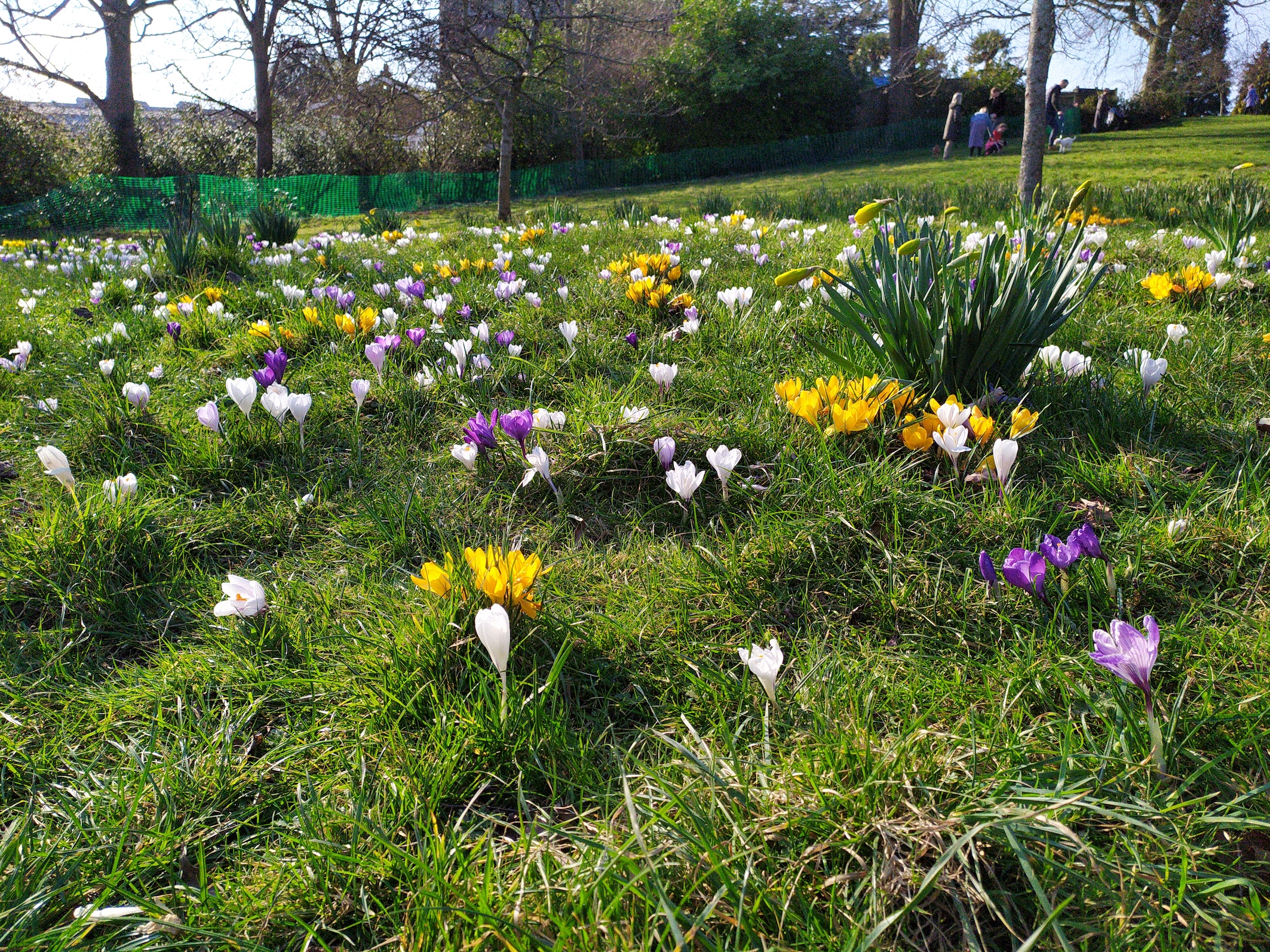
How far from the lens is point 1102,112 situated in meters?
25.3

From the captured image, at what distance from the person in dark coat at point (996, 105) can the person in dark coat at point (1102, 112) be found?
3.21 m

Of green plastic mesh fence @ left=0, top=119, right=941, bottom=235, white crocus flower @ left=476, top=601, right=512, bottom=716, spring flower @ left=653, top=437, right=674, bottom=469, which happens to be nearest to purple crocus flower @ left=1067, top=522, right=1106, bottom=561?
spring flower @ left=653, top=437, right=674, bottom=469

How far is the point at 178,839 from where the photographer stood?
1274 millimetres

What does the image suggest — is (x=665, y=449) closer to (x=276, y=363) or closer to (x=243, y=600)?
(x=243, y=600)

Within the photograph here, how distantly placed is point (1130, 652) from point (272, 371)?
2.79m

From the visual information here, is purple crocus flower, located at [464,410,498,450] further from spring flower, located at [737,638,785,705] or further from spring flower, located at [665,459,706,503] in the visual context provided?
spring flower, located at [737,638,785,705]

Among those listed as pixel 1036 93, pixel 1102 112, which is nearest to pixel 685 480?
pixel 1036 93

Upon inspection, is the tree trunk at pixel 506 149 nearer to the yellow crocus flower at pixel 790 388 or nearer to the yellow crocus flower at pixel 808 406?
the yellow crocus flower at pixel 790 388

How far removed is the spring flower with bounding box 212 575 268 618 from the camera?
5.62 feet

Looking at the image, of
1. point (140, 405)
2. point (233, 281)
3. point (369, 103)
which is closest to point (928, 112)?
point (369, 103)

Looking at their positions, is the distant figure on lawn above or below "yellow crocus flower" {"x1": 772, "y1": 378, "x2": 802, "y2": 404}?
above

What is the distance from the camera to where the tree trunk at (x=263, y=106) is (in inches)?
754

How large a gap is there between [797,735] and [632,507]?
3.44 ft

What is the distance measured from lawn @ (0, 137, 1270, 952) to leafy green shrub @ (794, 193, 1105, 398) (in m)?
0.14
